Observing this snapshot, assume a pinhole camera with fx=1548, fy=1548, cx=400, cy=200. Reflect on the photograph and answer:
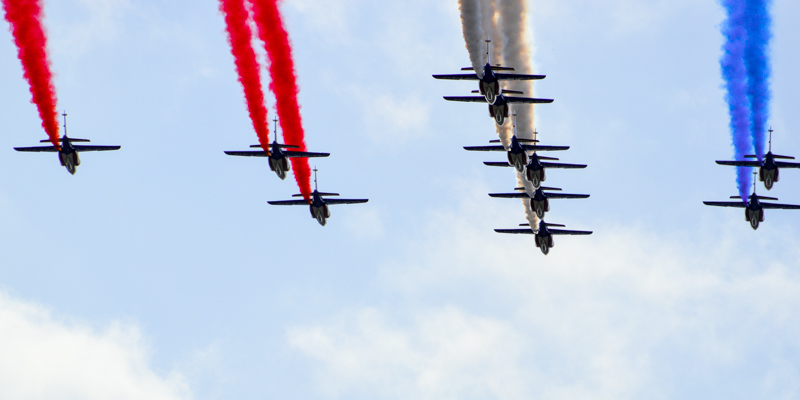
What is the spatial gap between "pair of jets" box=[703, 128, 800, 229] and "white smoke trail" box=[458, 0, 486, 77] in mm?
12199

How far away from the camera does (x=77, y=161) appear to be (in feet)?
198

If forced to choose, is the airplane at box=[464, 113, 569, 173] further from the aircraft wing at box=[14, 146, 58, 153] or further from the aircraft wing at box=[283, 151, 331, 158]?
the aircraft wing at box=[14, 146, 58, 153]

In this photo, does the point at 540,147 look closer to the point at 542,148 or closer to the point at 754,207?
the point at 542,148

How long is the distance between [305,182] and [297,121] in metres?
7.82

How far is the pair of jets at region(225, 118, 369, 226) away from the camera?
5984cm

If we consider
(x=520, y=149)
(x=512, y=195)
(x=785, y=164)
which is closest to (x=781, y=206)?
(x=785, y=164)

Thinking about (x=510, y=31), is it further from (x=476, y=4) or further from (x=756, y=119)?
(x=756, y=119)

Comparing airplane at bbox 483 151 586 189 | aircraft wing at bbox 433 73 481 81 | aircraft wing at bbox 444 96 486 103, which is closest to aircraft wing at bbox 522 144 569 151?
airplane at bbox 483 151 586 189

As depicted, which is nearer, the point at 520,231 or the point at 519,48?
the point at 519,48

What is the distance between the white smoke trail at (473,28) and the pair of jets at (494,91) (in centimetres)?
172

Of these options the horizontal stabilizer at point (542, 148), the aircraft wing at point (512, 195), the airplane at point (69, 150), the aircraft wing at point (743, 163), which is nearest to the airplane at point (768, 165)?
the aircraft wing at point (743, 163)

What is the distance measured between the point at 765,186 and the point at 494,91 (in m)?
11.8

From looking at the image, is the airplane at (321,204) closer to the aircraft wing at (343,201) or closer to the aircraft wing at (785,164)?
the aircraft wing at (343,201)

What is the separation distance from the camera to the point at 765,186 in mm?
59844
